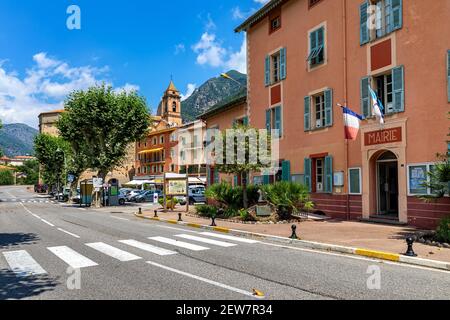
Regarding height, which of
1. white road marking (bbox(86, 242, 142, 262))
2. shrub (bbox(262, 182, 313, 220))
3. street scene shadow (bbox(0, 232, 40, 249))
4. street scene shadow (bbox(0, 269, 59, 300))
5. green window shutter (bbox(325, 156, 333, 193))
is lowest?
street scene shadow (bbox(0, 232, 40, 249))

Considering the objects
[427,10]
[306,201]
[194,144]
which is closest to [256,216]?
[306,201]

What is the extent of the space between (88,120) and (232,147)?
21.6 m

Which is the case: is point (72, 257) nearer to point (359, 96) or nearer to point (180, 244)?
point (180, 244)

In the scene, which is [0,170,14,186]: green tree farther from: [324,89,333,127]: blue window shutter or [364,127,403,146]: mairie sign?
[364,127,403,146]: mairie sign

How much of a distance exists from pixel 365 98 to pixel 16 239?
1427cm

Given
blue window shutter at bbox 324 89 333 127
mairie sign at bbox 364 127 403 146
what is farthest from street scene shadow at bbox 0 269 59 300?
blue window shutter at bbox 324 89 333 127

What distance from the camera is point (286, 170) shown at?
2122cm

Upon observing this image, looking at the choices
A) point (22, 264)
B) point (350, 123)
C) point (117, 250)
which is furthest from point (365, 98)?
point (22, 264)

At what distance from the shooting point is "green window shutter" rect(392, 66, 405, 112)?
14.4 meters

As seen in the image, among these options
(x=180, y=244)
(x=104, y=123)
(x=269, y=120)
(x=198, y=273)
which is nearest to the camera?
(x=198, y=273)

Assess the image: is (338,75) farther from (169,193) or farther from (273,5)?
(169,193)

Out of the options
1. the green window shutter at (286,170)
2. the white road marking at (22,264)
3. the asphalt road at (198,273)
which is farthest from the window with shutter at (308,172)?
the white road marking at (22,264)

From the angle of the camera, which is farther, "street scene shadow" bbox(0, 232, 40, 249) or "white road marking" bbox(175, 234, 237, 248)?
"street scene shadow" bbox(0, 232, 40, 249)

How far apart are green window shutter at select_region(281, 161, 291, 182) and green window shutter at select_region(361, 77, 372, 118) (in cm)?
585
